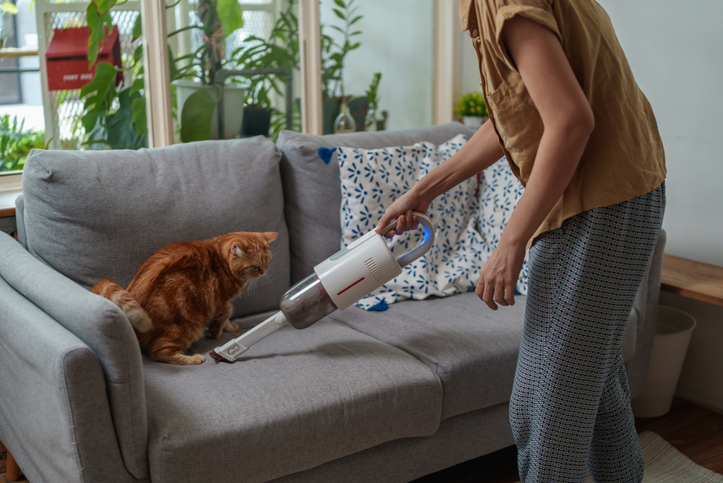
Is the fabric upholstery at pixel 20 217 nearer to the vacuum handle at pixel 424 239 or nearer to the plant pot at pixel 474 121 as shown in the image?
the vacuum handle at pixel 424 239

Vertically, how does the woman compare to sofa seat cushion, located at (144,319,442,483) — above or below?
above

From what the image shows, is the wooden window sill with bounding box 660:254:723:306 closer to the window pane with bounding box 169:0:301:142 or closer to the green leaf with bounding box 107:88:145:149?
the window pane with bounding box 169:0:301:142

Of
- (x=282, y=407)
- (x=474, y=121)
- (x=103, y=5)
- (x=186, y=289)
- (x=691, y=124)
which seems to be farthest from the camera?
(x=474, y=121)

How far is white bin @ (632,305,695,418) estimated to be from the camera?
213cm

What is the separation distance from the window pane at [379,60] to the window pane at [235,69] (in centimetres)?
18

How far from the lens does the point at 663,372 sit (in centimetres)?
216

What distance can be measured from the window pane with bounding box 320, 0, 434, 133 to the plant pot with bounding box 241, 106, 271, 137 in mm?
287

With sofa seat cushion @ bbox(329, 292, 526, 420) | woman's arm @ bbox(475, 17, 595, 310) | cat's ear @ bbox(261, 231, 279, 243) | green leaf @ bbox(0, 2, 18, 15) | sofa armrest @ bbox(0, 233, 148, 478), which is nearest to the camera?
woman's arm @ bbox(475, 17, 595, 310)

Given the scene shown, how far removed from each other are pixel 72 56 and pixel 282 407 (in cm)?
148

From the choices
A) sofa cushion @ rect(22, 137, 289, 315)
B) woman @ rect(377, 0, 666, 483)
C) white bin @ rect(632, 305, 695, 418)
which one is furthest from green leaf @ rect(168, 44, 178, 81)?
white bin @ rect(632, 305, 695, 418)

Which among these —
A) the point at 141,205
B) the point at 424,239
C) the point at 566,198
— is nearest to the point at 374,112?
the point at 141,205

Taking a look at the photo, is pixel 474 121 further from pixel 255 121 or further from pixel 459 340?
pixel 459 340

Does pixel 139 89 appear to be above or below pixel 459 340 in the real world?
above

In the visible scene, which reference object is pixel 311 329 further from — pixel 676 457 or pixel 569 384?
pixel 676 457
